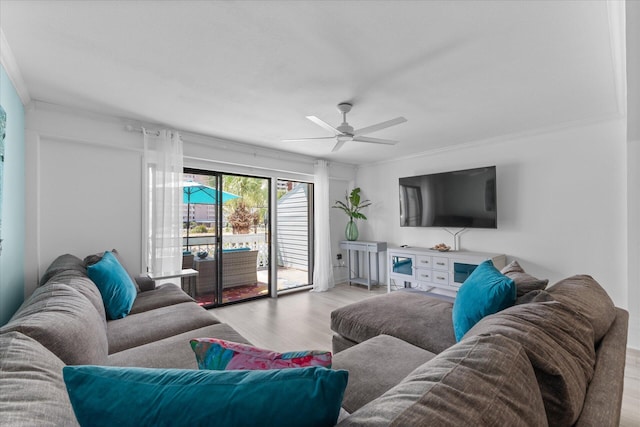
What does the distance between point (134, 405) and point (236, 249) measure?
12.9ft

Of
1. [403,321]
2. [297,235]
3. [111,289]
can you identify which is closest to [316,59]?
[403,321]

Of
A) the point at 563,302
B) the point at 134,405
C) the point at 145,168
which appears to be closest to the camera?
the point at 134,405

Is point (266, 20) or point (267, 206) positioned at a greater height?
point (266, 20)

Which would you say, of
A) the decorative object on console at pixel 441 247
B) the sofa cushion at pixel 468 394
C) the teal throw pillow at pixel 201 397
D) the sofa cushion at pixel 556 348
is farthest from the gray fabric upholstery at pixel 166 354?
the decorative object on console at pixel 441 247

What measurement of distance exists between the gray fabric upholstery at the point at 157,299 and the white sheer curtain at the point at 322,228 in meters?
2.55

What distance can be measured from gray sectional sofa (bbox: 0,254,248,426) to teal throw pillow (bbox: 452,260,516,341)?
1.31m

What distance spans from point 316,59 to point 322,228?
3325mm

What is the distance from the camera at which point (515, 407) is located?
63 centimetres

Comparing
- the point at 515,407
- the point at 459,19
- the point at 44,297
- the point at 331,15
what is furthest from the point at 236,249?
the point at 515,407

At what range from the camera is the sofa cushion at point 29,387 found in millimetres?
672

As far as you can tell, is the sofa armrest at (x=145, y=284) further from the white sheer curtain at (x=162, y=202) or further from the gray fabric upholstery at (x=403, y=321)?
the gray fabric upholstery at (x=403, y=321)

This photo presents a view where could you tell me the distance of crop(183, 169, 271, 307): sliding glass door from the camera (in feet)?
12.9

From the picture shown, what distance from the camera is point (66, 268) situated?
2.21 meters

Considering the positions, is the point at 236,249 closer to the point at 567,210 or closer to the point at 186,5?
the point at 186,5
